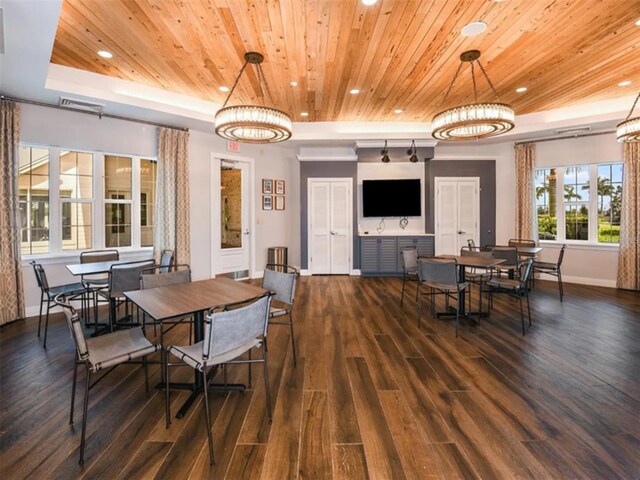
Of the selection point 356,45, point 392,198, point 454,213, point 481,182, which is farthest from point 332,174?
point 356,45

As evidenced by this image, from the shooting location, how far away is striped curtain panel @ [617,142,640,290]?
18.2 ft

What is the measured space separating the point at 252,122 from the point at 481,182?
5859 mm

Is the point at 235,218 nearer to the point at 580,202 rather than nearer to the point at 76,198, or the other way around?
the point at 76,198

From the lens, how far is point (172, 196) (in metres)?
5.30

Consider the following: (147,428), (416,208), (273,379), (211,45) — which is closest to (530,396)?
(273,379)

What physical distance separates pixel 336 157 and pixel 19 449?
642cm

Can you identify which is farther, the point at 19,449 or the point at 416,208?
the point at 416,208

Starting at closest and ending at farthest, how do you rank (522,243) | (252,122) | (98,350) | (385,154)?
(98,350) < (252,122) < (522,243) < (385,154)

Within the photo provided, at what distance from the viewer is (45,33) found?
274 cm

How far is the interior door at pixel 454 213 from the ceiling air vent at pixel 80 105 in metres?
6.28

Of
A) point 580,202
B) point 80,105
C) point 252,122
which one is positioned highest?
point 80,105

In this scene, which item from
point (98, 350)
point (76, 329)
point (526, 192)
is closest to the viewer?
point (76, 329)

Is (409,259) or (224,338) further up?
(409,259)

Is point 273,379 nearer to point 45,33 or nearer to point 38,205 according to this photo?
point 45,33
